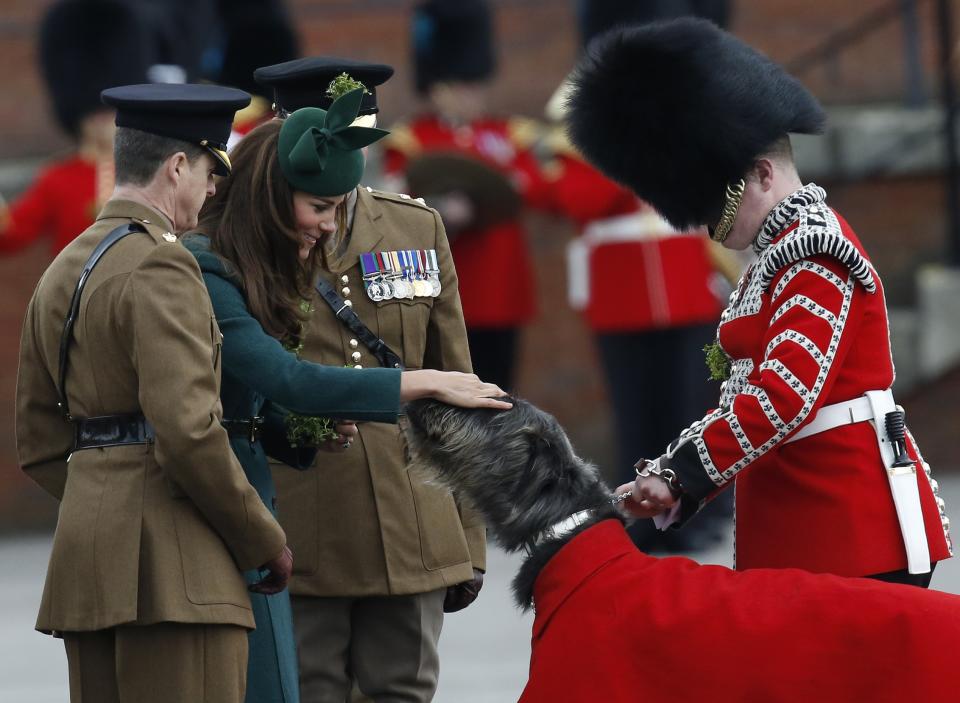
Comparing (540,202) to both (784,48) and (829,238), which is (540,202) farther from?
(829,238)

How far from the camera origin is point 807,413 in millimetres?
3771

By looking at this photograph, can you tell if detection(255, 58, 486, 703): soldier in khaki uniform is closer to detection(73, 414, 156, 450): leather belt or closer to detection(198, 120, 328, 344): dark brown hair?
detection(198, 120, 328, 344): dark brown hair

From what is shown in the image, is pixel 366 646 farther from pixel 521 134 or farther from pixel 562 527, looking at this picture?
pixel 521 134

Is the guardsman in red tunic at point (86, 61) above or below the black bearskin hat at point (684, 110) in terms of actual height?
below

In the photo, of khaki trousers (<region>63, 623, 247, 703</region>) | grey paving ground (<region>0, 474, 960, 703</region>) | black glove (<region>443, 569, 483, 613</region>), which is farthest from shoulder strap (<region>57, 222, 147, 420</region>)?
grey paving ground (<region>0, 474, 960, 703</region>)

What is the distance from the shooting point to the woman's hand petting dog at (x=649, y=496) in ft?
12.9

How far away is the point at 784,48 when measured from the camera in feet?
35.5

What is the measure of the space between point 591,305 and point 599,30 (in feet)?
5.03

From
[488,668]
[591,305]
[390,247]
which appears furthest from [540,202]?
[390,247]

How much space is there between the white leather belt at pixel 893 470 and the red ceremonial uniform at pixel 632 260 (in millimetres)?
4167

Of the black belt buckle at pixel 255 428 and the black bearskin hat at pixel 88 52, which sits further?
the black bearskin hat at pixel 88 52

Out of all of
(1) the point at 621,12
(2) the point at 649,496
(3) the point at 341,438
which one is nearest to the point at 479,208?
(1) the point at 621,12

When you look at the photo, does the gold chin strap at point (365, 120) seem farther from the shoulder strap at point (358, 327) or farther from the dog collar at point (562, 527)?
the dog collar at point (562, 527)

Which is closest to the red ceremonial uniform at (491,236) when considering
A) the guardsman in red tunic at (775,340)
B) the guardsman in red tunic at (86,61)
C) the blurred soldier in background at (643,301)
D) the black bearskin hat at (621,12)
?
the blurred soldier in background at (643,301)
